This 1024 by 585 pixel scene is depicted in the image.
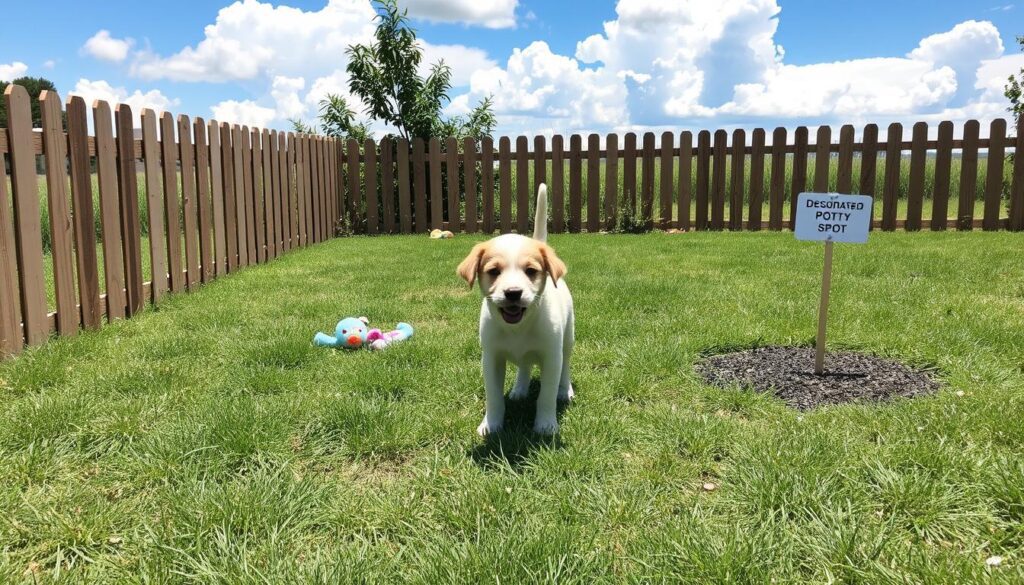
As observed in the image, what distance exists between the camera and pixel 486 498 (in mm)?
2453

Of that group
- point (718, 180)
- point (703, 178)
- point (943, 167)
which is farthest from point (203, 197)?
point (943, 167)

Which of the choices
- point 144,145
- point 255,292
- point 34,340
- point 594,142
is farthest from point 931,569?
point 594,142

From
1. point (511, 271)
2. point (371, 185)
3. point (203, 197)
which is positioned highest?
point (371, 185)

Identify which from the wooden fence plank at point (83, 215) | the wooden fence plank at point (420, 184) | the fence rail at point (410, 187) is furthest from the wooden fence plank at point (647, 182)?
the wooden fence plank at point (83, 215)

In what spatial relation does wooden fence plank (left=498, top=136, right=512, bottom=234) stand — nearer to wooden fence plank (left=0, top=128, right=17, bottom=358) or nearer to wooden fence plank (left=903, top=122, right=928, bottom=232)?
wooden fence plank (left=903, top=122, right=928, bottom=232)

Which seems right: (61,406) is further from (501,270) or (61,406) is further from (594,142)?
(594,142)

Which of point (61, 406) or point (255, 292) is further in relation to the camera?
point (255, 292)

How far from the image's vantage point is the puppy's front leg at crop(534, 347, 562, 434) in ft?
9.95

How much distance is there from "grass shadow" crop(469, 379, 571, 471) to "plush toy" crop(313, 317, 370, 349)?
4.89ft

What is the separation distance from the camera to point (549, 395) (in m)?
3.04

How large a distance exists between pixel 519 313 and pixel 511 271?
0.18 m

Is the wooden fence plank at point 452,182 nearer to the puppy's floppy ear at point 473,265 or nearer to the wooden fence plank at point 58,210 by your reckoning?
the wooden fence plank at point 58,210

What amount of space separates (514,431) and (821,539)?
1.40 m

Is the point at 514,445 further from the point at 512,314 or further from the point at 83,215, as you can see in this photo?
the point at 83,215
